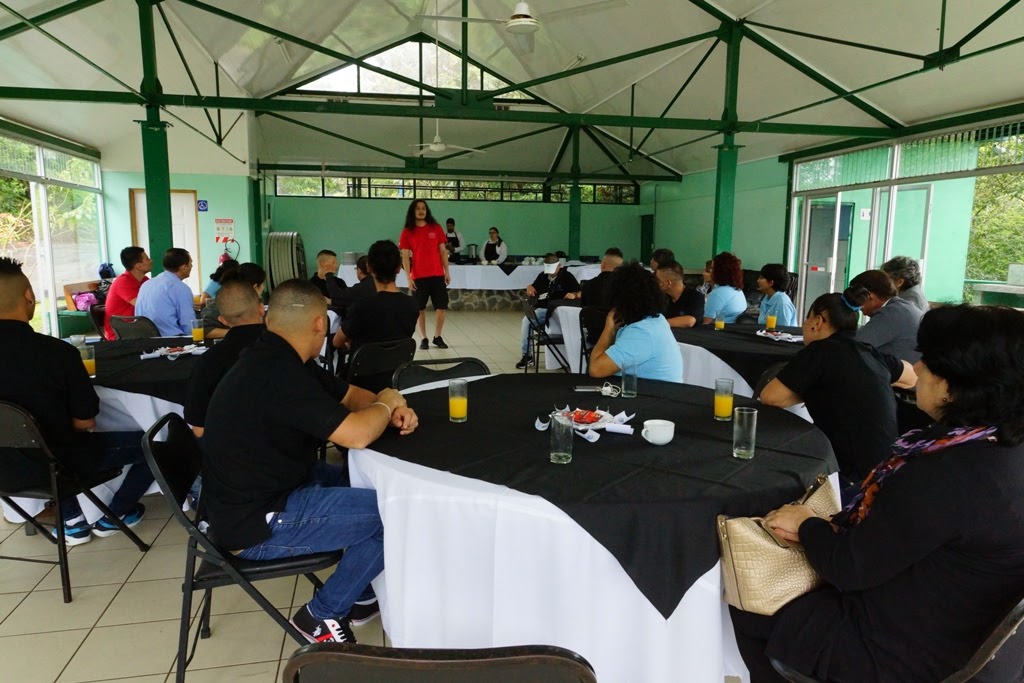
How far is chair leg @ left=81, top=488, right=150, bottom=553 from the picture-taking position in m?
2.81

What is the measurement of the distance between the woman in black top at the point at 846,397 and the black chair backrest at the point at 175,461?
6.80 ft

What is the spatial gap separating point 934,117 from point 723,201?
8.89 feet

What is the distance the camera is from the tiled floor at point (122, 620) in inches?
86.7

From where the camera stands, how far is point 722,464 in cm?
189

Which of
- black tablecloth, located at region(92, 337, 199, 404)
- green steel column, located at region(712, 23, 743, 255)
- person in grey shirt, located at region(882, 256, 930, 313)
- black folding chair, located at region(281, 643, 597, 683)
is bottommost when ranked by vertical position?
black tablecloth, located at region(92, 337, 199, 404)

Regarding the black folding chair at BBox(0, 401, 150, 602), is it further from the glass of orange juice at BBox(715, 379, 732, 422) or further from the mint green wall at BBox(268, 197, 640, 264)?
the mint green wall at BBox(268, 197, 640, 264)

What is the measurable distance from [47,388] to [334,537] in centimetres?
149

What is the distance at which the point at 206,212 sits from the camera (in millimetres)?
11617

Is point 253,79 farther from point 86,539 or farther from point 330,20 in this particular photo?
point 86,539

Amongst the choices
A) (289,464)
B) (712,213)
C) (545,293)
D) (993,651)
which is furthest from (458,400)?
(712,213)

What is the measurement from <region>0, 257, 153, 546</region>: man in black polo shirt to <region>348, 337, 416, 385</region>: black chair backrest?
1.13 meters

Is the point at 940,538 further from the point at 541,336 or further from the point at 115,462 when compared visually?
the point at 541,336

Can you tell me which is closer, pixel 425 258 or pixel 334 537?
pixel 334 537

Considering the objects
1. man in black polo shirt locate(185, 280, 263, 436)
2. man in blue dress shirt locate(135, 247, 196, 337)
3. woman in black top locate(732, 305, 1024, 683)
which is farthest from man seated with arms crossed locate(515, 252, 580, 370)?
woman in black top locate(732, 305, 1024, 683)
